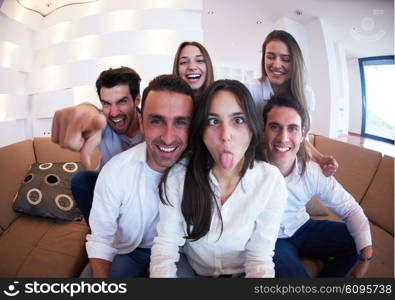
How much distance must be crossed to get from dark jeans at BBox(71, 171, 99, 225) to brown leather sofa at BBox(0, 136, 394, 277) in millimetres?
69

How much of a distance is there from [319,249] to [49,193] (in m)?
0.88

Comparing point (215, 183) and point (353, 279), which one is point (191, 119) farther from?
point (353, 279)

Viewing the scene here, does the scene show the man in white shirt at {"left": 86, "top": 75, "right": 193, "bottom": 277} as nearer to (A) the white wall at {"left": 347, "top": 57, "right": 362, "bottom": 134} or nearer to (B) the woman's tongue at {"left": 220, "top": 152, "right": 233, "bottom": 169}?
(B) the woman's tongue at {"left": 220, "top": 152, "right": 233, "bottom": 169}

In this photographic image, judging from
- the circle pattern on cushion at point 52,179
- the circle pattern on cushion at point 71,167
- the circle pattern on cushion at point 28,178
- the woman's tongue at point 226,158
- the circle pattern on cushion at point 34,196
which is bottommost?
the circle pattern on cushion at point 34,196

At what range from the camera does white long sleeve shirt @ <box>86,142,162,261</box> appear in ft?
1.71

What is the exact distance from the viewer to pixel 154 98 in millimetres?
445

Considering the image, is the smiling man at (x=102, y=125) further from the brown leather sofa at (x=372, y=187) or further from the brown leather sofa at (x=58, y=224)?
the brown leather sofa at (x=372, y=187)

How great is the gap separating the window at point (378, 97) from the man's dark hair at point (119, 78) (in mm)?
627

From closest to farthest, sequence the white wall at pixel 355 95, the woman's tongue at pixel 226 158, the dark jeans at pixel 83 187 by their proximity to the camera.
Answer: the woman's tongue at pixel 226 158 < the white wall at pixel 355 95 < the dark jeans at pixel 83 187

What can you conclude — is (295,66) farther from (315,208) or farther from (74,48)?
(74,48)

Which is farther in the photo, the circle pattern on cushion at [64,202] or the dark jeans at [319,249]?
the circle pattern on cushion at [64,202]

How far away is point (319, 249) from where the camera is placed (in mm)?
517

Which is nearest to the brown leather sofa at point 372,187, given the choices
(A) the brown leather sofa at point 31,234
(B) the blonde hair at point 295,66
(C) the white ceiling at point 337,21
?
(B) the blonde hair at point 295,66

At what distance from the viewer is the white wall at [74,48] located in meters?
0.51
